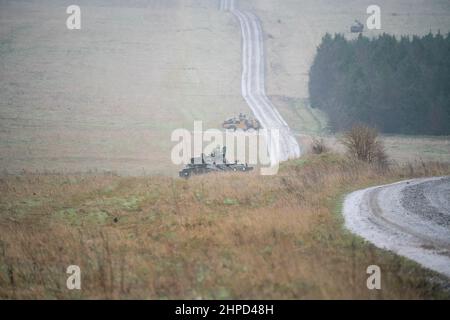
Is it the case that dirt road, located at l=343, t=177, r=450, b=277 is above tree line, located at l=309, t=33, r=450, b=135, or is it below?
below

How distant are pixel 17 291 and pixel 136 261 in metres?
2.45

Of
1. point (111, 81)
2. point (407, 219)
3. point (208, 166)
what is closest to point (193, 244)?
point (407, 219)

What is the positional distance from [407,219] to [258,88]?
2403 inches

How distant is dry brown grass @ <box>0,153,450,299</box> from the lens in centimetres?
735

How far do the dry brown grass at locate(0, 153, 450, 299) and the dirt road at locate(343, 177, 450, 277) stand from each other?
0.64m

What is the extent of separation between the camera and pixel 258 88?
71.5 metres

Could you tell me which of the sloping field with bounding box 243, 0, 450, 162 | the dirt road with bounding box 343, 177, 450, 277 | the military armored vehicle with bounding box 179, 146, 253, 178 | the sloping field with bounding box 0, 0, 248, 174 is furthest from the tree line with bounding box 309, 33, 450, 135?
the dirt road with bounding box 343, 177, 450, 277

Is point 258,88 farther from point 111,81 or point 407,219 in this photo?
point 407,219

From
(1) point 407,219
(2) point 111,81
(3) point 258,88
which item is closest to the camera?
(1) point 407,219

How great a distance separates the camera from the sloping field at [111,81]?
141 feet

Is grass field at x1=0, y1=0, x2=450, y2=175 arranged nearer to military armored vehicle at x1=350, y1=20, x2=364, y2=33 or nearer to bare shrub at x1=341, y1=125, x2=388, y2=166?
military armored vehicle at x1=350, y1=20, x2=364, y2=33

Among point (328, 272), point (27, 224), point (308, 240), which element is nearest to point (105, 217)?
point (27, 224)
